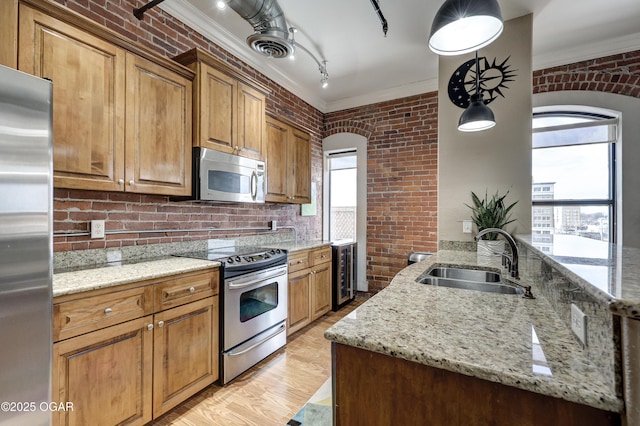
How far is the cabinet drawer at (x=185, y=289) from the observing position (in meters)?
1.64

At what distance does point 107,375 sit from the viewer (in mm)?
1409

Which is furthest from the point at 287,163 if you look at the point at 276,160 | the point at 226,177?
the point at 226,177

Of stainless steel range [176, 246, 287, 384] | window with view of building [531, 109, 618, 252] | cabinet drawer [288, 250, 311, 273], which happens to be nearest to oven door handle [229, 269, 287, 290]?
stainless steel range [176, 246, 287, 384]

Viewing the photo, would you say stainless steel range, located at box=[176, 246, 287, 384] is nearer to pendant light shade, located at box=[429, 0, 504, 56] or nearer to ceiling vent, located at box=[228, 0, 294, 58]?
ceiling vent, located at box=[228, 0, 294, 58]

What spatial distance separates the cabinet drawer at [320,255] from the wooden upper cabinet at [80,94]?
1974mm

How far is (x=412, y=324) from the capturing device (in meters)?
0.87

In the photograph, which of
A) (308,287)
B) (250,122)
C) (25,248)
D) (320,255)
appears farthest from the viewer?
(320,255)

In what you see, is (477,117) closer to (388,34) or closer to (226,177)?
(388,34)

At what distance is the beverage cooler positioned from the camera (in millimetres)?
3590

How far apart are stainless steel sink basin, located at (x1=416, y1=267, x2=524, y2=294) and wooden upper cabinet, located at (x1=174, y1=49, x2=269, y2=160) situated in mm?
1860

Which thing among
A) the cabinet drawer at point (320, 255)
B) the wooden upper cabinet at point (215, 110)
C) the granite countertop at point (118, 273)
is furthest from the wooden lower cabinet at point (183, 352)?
the cabinet drawer at point (320, 255)

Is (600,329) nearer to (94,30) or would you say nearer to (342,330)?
(342,330)

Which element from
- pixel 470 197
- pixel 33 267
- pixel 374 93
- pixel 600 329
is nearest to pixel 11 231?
pixel 33 267

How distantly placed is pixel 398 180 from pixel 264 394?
9.96 feet
